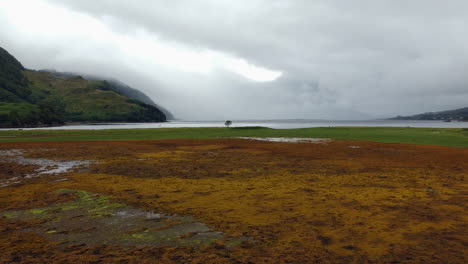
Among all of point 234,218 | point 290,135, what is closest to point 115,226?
point 234,218

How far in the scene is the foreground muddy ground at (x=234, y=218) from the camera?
6559mm

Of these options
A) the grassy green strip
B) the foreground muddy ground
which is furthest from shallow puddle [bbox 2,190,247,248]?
the grassy green strip

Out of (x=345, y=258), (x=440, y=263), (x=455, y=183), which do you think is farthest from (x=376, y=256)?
(x=455, y=183)

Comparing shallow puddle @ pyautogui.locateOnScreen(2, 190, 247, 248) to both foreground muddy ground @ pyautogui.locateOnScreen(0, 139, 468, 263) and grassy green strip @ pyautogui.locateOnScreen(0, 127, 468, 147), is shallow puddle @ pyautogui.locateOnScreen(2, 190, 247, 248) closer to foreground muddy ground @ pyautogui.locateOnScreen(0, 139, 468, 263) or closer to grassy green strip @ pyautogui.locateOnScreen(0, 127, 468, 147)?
foreground muddy ground @ pyautogui.locateOnScreen(0, 139, 468, 263)

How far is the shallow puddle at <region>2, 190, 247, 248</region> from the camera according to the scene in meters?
7.32

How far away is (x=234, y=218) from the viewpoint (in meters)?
9.14

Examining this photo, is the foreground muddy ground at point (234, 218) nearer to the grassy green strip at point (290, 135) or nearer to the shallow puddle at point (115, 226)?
the shallow puddle at point (115, 226)

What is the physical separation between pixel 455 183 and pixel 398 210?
7725mm

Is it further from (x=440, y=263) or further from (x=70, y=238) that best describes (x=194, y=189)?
(x=440, y=263)

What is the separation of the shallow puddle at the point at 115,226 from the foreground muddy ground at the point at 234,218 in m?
0.03

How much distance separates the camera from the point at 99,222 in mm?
8758

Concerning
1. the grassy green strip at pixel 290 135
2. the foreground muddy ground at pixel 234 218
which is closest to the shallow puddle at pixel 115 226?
the foreground muddy ground at pixel 234 218

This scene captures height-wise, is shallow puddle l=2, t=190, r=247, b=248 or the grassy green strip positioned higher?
the grassy green strip

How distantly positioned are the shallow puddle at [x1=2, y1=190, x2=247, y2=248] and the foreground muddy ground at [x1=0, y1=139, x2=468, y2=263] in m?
0.03
